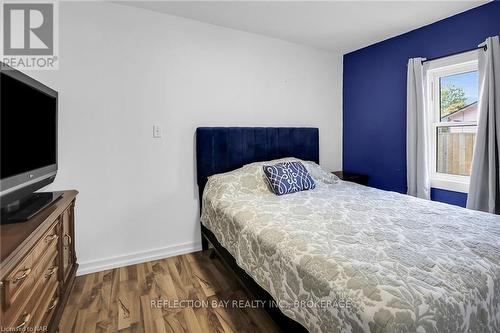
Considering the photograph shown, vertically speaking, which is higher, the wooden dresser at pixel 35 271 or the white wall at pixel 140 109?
the white wall at pixel 140 109

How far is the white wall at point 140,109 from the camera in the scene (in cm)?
217

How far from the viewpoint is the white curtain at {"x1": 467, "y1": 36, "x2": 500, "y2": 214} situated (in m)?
2.13

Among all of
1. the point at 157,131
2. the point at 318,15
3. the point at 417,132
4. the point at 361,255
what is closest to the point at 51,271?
the point at 157,131

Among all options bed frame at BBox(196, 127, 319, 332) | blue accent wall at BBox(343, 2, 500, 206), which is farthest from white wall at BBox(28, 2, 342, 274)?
blue accent wall at BBox(343, 2, 500, 206)

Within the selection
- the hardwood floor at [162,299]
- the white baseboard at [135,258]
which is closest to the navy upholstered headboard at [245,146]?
the white baseboard at [135,258]

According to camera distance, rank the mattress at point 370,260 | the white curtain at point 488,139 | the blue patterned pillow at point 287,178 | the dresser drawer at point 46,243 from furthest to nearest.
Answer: the blue patterned pillow at point 287,178, the white curtain at point 488,139, the dresser drawer at point 46,243, the mattress at point 370,260

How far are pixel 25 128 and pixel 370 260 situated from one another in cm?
191

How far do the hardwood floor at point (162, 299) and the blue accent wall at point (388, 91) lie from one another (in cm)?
223

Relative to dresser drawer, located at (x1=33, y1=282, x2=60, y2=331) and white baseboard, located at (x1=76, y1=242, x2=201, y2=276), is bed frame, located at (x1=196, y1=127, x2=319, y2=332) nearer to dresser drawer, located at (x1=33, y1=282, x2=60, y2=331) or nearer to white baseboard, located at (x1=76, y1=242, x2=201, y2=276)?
white baseboard, located at (x1=76, y1=242, x2=201, y2=276)

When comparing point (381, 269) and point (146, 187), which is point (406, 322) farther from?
point (146, 187)

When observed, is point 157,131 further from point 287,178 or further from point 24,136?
point 287,178

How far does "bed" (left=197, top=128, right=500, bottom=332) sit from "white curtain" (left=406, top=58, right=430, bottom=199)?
660mm

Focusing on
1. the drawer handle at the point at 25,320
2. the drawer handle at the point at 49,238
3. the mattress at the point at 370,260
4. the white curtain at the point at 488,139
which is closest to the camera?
the mattress at the point at 370,260

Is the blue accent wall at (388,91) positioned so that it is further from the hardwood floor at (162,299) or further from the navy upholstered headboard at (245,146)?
the hardwood floor at (162,299)
